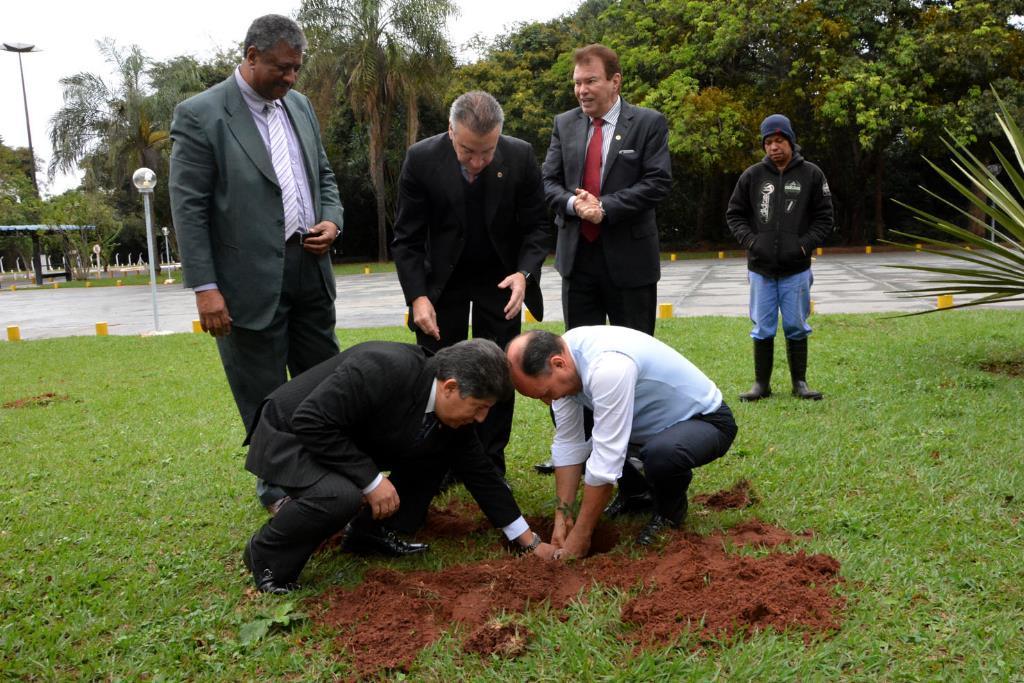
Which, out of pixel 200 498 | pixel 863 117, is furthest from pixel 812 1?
pixel 200 498

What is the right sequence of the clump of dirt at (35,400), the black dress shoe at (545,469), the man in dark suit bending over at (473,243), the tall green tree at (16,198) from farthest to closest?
1. the tall green tree at (16,198)
2. the clump of dirt at (35,400)
3. the black dress shoe at (545,469)
4. the man in dark suit bending over at (473,243)

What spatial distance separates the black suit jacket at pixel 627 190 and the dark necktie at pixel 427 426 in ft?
4.93

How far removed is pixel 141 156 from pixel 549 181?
3074cm

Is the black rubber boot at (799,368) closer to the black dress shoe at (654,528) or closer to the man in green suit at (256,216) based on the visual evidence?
the black dress shoe at (654,528)

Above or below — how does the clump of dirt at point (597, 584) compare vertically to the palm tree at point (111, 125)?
below

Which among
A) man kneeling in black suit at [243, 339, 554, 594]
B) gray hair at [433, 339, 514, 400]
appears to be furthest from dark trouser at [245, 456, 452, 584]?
gray hair at [433, 339, 514, 400]

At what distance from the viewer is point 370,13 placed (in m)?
25.6

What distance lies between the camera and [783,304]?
605cm

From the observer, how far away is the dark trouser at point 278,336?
152 inches

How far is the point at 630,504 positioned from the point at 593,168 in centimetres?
178

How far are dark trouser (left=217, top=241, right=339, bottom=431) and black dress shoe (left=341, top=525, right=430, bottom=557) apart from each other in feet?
2.36

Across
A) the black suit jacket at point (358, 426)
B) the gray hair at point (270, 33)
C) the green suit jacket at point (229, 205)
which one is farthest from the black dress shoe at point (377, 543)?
the gray hair at point (270, 33)

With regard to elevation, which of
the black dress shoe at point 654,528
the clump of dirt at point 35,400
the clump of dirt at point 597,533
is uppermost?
the clump of dirt at point 35,400

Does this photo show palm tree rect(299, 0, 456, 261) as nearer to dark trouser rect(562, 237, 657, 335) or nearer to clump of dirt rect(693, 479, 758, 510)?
dark trouser rect(562, 237, 657, 335)
